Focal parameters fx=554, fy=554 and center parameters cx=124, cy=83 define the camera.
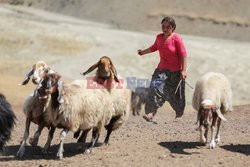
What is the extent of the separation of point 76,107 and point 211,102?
3.06 meters

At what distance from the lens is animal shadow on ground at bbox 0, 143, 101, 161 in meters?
10.7

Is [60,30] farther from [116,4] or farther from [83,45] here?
[116,4]

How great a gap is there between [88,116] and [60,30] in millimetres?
37205

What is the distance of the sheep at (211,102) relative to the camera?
38.8 ft

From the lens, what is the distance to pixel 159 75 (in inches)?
465

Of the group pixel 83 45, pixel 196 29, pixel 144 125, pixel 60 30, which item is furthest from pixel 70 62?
pixel 196 29

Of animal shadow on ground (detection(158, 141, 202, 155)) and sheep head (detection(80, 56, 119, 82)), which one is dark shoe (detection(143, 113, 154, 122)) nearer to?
animal shadow on ground (detection(158, 141, 202, 155))

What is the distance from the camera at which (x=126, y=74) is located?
37875 millimetres

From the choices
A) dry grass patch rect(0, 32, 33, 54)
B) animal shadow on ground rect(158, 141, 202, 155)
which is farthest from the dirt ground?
dry grass patch rect(0, 32, 33, 54)

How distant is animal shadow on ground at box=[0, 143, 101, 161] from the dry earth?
0.02 meters

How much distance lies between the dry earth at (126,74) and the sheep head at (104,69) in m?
1.53

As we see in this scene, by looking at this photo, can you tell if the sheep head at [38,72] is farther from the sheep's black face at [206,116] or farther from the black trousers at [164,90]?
the sheep's black face at [206,116]

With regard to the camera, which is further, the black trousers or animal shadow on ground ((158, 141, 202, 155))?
the black trousers

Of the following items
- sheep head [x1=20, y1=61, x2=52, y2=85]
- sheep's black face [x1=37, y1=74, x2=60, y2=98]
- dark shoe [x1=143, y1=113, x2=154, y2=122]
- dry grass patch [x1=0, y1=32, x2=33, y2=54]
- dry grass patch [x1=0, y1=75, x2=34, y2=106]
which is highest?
dry grass patch [x1=0, y1=32, x2=33, y2=54]
